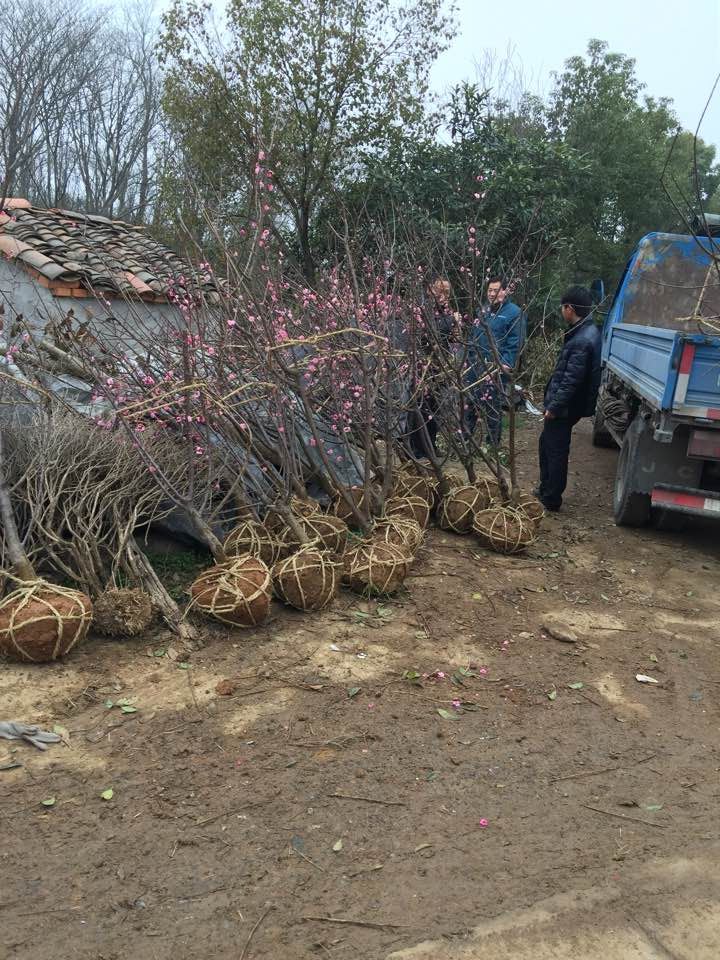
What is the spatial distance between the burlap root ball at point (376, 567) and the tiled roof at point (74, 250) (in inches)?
147

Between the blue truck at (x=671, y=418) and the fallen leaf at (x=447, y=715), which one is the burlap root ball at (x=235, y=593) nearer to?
the fallen leaf at (x=447, y=715)

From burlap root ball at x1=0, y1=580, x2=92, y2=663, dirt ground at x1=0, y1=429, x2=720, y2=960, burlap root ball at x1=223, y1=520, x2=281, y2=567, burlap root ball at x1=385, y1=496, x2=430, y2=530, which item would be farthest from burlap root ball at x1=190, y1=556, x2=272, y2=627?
burlap root ball at x1=385, y1=496, x2=430, y2=530

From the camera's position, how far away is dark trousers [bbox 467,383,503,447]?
6477 mm

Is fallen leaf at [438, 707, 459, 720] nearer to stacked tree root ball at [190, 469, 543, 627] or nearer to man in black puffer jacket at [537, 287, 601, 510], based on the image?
stacked tree root ball at [190, 469, 543, 627]

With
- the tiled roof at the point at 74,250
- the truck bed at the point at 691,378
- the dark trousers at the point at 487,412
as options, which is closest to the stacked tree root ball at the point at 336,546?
the dark trousers at the point at 487,412

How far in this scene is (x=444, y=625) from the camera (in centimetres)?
455

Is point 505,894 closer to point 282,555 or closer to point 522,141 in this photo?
point 282,555

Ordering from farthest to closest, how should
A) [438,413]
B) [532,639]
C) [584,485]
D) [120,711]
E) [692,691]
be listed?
[584,485]
[438,413]
[532,639]
[692,691]
[120,711]

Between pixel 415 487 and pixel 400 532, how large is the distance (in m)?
1.00

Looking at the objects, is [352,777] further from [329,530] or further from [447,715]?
→ [329,530]

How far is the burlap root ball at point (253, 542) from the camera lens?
4.84 m

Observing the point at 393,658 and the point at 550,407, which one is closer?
the point at 393,658

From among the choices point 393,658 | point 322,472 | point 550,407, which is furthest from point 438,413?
point 393,658

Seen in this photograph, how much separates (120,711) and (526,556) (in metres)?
3.26
